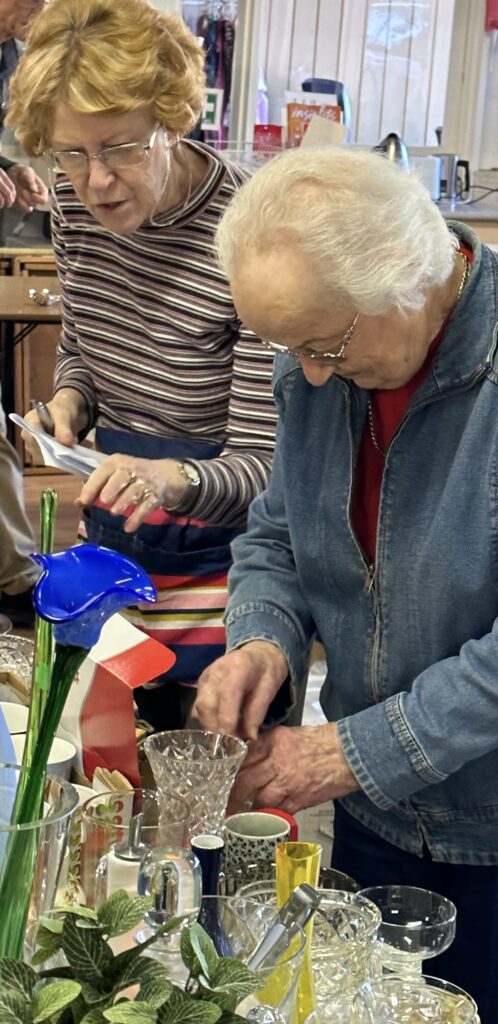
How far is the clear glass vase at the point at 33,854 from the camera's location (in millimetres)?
845

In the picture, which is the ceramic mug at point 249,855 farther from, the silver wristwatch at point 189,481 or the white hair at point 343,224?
the silver wristwatch at point 189,481

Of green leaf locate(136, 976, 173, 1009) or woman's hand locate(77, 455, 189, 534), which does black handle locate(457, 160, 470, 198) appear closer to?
woman's hand locate(77, 455, 189, 534)

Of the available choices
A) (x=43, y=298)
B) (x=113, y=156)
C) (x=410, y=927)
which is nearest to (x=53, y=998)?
(x=410, y=927)

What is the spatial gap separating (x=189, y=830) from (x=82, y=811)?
0.09 m

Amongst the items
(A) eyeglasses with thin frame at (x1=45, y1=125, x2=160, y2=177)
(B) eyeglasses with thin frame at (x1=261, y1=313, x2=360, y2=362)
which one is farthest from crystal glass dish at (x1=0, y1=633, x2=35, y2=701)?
(A) eyeglasses with thin frame at (x1=45, y1=125, x2=160, y2=177)

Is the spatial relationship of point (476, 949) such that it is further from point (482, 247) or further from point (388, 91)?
point (388, 91)

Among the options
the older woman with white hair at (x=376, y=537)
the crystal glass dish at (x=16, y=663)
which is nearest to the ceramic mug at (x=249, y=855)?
the older woman with white hair at (x=376, y=537)

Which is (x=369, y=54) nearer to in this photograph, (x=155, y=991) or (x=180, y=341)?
(x=180, y=341)

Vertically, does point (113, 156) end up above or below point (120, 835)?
above

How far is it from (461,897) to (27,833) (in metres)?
0.94

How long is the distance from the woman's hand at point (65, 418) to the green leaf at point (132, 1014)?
1.30 metres

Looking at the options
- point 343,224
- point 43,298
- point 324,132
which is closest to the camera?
point 343,224

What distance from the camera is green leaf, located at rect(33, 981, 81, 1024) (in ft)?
2.37

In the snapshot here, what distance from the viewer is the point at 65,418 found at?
6.62 ft
